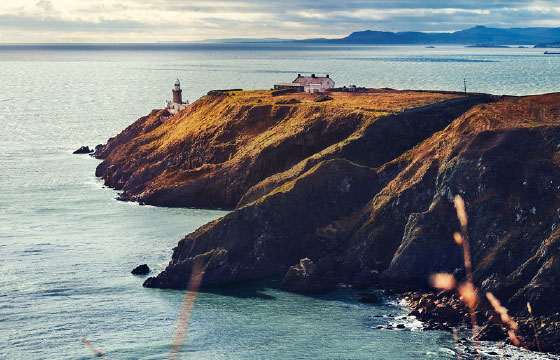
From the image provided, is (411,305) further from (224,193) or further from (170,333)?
(224,193)

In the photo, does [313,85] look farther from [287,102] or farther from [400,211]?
[400,211]

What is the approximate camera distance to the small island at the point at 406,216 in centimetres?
8969

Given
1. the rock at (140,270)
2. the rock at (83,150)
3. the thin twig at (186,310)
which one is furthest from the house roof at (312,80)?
the thin twig at (186,310)

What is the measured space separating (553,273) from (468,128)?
3394 centimetres

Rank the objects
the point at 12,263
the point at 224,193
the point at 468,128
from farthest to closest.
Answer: the point at 224,193 → the point at 468,128 → the point at 12,263

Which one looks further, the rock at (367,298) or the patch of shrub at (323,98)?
the patch of shrub at (323,98)

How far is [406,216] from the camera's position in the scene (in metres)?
105

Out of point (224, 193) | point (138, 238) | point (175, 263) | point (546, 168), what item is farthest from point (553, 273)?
point (224, 193)

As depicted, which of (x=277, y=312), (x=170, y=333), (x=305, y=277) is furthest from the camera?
(x=305, y=277)

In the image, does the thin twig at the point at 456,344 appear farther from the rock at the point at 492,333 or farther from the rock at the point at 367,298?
the rock at the point at 367,298

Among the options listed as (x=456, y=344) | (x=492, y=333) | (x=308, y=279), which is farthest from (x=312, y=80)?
(x=456, y=344)

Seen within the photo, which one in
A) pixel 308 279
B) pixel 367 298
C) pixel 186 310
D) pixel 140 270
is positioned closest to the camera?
pixel 186 310

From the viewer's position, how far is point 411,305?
90.6 metres

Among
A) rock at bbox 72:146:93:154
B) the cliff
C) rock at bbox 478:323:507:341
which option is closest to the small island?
rock at bbox 478:323:507:341
